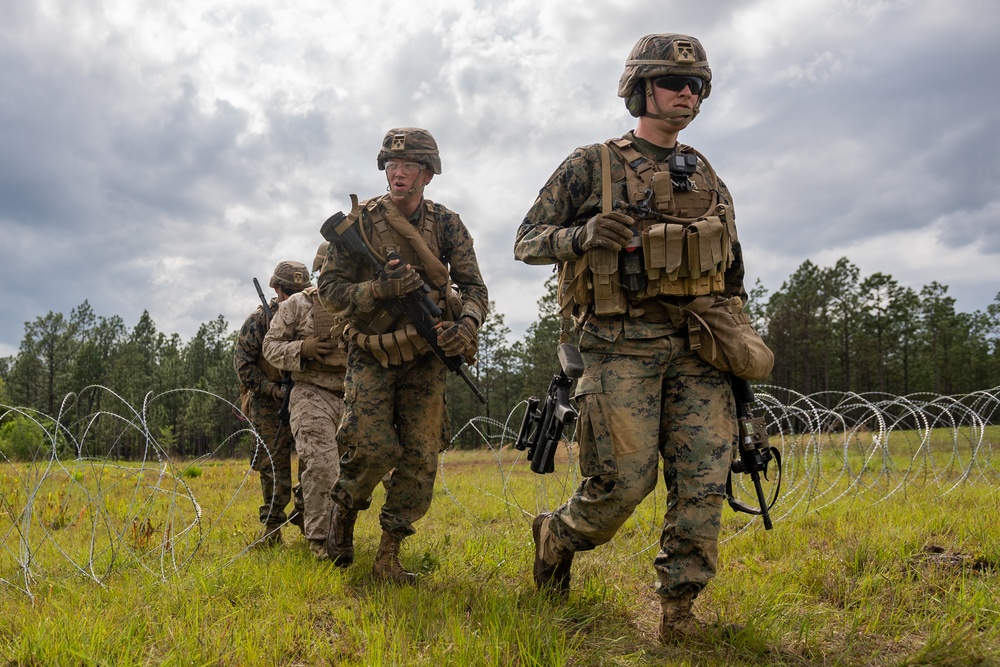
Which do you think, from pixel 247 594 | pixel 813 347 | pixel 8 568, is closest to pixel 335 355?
pixel 247 594

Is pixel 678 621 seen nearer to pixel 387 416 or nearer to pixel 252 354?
pixel 387 416

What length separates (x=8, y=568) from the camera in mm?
4598

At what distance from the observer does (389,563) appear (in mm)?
4113

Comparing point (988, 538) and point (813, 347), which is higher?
point (813, 347)

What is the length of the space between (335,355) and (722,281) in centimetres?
313

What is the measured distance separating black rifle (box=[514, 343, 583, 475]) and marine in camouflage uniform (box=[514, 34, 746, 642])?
0.27 ft

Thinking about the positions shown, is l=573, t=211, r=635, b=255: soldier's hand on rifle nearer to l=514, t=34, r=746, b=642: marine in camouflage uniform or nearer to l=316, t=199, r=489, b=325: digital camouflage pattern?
l=514, t=34, r=746, b=642: marine in camouflage uniform

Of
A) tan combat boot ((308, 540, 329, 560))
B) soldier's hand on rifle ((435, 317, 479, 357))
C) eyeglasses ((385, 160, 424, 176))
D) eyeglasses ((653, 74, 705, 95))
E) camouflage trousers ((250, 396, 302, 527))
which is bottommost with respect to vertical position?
tan combat boot ((308, 540, 329, 560))

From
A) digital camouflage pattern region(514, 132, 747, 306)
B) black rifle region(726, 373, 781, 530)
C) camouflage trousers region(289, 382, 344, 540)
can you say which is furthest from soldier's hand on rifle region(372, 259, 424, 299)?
black rifle region(726, 373, 781, 530)

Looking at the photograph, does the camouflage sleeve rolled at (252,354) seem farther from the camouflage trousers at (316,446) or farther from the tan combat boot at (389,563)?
the tan combat boot at (389,563)

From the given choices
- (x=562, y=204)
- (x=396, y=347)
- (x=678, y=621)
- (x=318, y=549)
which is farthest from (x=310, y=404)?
(x=678, y=621)

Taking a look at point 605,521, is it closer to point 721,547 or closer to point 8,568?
point 721,547

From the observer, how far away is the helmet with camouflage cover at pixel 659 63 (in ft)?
10.6

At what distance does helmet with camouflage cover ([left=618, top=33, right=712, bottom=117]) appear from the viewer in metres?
3.25
